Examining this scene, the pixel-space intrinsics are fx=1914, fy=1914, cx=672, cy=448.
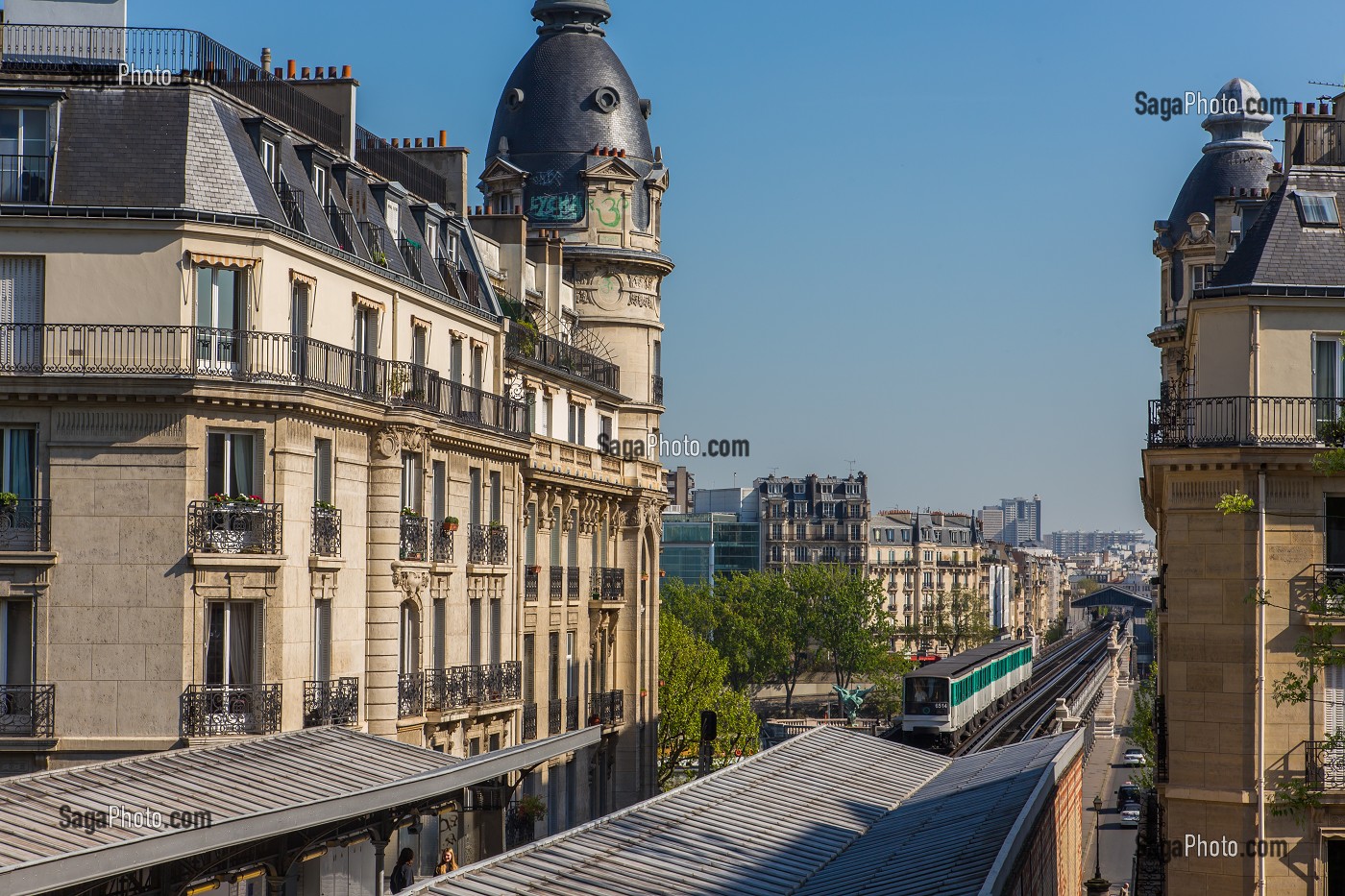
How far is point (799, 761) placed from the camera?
39.7 metres

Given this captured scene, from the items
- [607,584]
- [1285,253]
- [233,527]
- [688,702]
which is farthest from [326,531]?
[688,702]

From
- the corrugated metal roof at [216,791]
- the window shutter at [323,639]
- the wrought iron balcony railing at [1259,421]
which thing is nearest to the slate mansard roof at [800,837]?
the corrugated metal roof at [216,791]

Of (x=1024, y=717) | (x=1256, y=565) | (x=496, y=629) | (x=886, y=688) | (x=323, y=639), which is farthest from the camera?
(x=886, y=688)

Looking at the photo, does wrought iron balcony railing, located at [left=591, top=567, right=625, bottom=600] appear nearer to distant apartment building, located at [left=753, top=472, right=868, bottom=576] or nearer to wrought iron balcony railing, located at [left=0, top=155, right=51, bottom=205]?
wrought iron balcony railing, located at [left=0, top=155, right=51, bottom=205]

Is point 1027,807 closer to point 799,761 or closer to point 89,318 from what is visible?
point 799,761

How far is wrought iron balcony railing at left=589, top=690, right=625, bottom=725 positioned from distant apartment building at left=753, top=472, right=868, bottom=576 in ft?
436

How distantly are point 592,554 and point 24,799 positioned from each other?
3610 cm

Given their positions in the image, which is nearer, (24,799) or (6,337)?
(24,799)

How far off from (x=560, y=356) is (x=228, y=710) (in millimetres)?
23811

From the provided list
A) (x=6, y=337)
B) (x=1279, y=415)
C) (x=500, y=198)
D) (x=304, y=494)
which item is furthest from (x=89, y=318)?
(x=500, y=198)

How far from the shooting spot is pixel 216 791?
997 inches

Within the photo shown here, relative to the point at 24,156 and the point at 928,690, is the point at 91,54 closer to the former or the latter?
the point at 24,156

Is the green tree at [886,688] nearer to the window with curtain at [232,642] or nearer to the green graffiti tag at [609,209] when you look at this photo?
the green graffiti tag at [609,209]

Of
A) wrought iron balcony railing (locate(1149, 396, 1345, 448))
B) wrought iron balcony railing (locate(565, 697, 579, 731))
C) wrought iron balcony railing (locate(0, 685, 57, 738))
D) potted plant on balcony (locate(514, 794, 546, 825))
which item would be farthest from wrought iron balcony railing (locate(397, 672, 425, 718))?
wrought iron balcony railing (locate(1149, 396, 1345, 448))
